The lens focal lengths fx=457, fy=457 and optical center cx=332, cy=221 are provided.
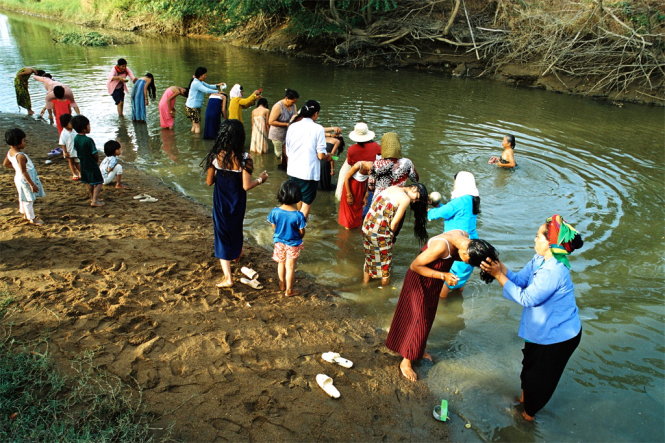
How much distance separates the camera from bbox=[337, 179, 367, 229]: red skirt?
21.1 feet

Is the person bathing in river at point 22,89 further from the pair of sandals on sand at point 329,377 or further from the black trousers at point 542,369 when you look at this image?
the black trousers at point 542,369

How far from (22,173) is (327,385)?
4682 mm

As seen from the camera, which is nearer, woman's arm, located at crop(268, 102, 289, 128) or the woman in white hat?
the woman in white hat

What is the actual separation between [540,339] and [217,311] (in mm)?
3013

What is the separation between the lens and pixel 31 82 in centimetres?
1478

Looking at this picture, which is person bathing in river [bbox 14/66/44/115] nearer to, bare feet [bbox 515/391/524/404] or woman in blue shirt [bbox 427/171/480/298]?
woman in blue shirt [bbox 427/171/480/298]

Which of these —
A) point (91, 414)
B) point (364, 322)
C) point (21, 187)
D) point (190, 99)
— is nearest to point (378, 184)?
point (364, 322)

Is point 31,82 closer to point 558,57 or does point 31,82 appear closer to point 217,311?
point 217,311

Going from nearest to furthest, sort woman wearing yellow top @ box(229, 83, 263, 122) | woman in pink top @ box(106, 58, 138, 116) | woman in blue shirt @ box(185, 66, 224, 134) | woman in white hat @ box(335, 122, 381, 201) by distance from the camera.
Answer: woman in white hat @ box(335, 122, 381, 201)
woman wearing yellow top @ box(229, 83, 263, 122)
woman in blue shirt @ box(185, 66, 224, 134)
woman in pink top @ box(106, 58, 138, 116)

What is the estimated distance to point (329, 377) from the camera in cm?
395

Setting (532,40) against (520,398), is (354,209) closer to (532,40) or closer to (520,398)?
(520,398)

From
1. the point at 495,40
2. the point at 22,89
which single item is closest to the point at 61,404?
the point at 22,89

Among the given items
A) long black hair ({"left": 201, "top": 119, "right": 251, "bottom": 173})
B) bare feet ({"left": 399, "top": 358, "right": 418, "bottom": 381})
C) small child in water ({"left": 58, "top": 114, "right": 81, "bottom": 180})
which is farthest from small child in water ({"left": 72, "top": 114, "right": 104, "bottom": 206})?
bare feet ({"left": 399, "top": 358, "right": 418, "bottom": 381})

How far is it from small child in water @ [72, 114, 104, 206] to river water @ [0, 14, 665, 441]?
1601 millimetres
